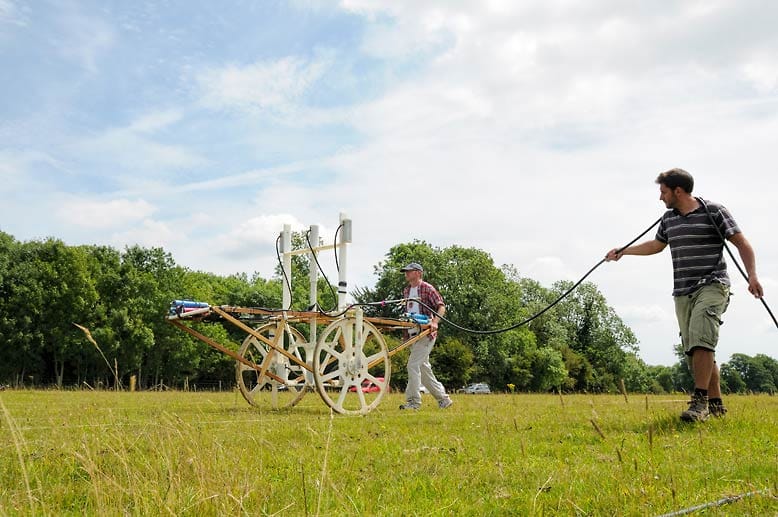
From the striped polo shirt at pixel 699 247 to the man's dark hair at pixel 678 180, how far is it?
0.69 ft

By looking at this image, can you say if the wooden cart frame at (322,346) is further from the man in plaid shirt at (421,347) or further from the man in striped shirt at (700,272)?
the man in striped shirt at (700,272)

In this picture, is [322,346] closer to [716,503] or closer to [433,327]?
[433,327]

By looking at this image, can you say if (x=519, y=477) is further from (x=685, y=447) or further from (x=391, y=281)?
(x=391, y=281)

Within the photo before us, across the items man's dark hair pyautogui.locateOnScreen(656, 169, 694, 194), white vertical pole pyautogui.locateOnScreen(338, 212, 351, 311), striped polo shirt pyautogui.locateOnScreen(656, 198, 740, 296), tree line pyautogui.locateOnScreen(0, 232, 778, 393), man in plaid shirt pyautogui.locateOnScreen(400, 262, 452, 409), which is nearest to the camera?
striped polo shirt pyautogui.locateOnScreen(656, 198, 740, 296)

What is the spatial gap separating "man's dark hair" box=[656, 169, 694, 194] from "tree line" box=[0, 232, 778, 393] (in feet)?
87.8

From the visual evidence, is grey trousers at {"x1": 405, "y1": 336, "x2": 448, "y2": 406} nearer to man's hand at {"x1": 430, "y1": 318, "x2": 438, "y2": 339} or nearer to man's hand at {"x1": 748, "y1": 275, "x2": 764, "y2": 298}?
man's hand at {"x1": 430, "y1": 318, "x2": 438, "y2": 339}

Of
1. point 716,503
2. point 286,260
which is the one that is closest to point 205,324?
Answer: point 286,260

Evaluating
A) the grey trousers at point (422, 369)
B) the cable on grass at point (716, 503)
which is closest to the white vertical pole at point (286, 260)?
the grey trousers at point (422, 369)

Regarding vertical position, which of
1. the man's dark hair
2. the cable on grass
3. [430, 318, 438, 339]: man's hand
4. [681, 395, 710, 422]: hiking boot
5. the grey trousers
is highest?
the man's dark hair

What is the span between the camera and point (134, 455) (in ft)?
13.3

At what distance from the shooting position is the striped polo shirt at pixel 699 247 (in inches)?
241

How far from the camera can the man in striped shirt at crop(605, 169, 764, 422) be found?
5973 mm

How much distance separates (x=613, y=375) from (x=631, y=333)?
4.37 metres

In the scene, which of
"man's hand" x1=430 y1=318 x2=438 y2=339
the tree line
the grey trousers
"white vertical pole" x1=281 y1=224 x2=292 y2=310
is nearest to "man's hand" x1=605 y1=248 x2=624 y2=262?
"man's hand" x1=430 y1=318 x2=438 y2=339
